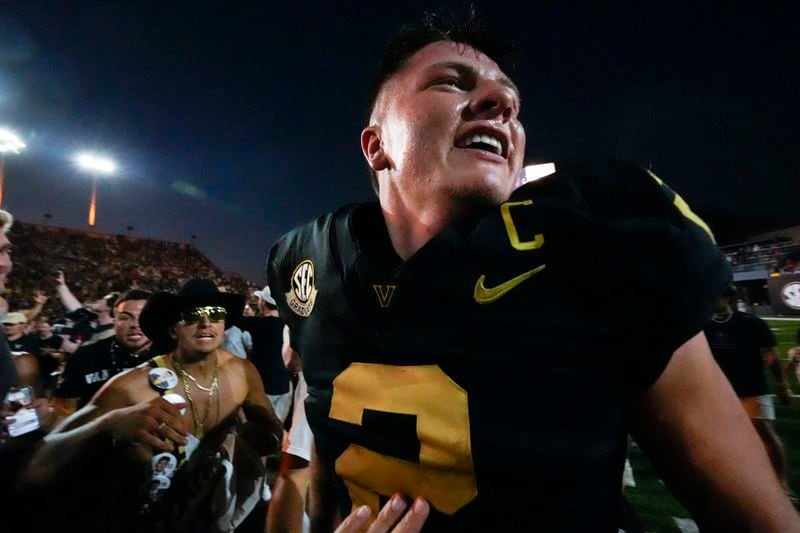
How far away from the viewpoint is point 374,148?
4.53 feet

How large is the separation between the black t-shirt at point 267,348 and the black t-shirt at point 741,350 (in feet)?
15.5

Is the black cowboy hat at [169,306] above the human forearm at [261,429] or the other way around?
above

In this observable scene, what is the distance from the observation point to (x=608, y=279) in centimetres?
82

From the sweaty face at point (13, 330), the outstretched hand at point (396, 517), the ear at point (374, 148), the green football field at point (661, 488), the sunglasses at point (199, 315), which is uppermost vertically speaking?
the ear at point (374, 148)

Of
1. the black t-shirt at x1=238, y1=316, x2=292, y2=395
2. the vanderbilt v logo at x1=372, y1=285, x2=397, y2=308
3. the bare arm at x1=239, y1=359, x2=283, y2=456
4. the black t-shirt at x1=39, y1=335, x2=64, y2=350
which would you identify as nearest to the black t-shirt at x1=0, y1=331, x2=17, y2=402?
the bare arm at x1=239, y1=359, x2=283, y2=456

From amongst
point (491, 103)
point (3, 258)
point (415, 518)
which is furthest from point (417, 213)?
point (3, 258)

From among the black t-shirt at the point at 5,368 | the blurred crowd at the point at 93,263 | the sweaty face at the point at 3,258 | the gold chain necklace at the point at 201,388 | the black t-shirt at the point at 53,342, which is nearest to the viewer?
the black t-shirt at the point at 5,368

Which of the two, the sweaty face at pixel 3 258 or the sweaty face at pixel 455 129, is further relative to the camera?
the sweaty face at pixel 3 258

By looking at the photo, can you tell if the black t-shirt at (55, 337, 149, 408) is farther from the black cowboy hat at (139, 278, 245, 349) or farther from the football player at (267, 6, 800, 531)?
the football player at (267, 6, 800, 531)

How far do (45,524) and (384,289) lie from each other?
2.59 meters

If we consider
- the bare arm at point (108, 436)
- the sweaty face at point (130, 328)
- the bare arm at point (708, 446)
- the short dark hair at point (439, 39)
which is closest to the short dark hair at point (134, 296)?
the sweaty face at point (130, 328)

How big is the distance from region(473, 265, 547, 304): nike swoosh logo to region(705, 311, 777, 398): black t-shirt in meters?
4.57

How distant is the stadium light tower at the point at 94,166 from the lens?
25906mm

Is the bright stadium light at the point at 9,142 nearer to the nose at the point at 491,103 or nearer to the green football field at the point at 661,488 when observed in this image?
the nose at the point at 491,103
